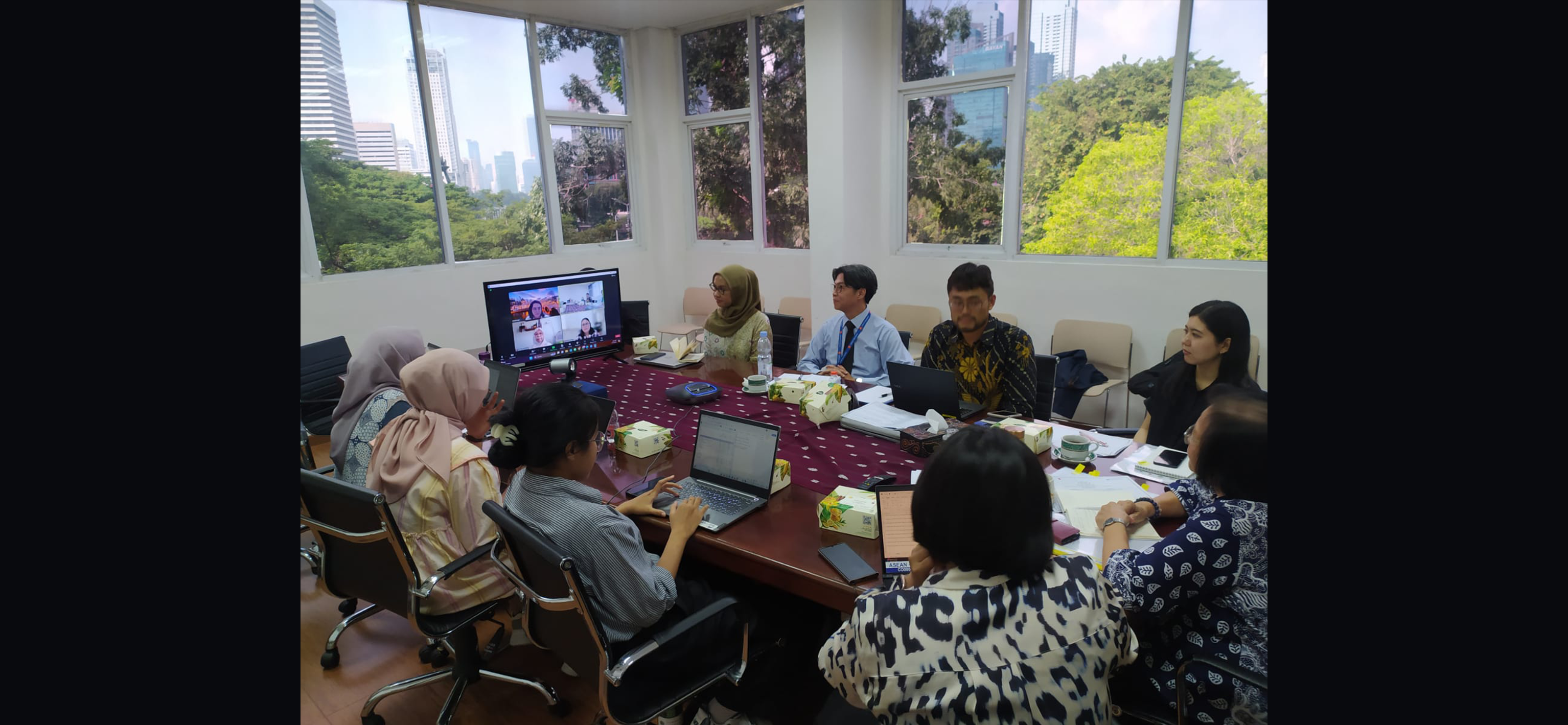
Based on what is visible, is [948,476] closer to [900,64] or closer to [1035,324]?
[1035,324]

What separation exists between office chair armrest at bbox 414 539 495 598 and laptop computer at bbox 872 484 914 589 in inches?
39.6

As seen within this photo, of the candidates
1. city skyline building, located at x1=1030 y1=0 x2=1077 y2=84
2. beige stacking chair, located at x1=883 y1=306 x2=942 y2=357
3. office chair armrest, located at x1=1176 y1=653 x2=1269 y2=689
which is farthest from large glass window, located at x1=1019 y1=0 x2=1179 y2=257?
office chair armrest, located at x1=1176 y1=653 x2=1269 y2=689

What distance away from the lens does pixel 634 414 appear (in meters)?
2.82

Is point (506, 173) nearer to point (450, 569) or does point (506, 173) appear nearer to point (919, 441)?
point (450, 569)

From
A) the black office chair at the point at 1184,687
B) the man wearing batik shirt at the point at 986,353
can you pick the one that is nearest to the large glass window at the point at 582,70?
the man wearing batik shirt at the point at 986,353

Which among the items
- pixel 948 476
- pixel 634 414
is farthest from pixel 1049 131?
pixel 948 476

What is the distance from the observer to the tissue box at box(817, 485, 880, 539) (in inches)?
70.0

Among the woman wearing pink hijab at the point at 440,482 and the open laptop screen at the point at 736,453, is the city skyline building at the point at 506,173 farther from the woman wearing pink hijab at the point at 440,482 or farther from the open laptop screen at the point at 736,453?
the open laptop screen at the point at 736,453

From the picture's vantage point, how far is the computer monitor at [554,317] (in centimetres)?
315

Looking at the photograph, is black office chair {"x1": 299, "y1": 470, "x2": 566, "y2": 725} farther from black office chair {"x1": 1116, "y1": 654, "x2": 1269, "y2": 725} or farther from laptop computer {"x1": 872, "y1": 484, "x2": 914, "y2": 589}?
black office chair {"x1": 1116, "y1": 654, "x2": 1269, "y2": 725}

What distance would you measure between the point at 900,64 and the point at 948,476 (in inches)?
188

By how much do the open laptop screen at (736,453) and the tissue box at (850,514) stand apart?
0.75 ft

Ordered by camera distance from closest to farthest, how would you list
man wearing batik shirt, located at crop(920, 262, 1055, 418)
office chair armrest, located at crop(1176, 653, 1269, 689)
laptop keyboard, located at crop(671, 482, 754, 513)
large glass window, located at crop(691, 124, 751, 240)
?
office chair armrest, located at crop(1176, 653, 1269, 689), laptop keyboard, located at crop(671, 482, 754, 513), man wearing batik shirt, located at crop(920, 262, 1055, 418), large glass window, located at crop(691, 124, 751, 240)

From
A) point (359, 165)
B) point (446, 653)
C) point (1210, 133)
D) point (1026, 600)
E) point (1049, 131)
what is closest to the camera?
point (1026, 600)
